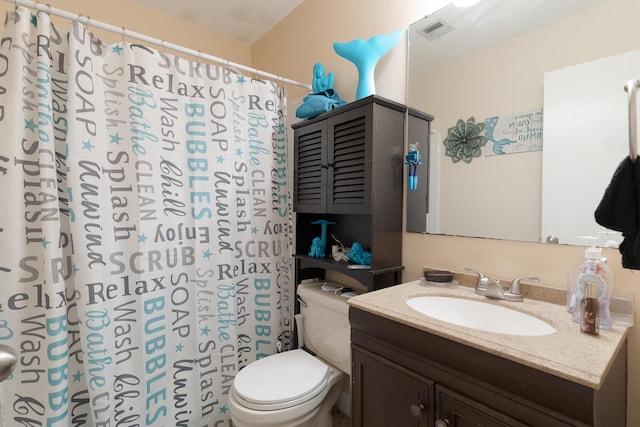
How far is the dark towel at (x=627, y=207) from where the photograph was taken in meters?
0.65

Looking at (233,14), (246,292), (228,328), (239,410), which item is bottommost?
(239,410)

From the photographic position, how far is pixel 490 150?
1.18 meters

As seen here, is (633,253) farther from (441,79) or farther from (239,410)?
(239,410)

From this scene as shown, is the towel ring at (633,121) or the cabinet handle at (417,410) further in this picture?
the cabinet handle at (417,410)

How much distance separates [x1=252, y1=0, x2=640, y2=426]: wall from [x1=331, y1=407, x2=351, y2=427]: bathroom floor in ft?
2.99

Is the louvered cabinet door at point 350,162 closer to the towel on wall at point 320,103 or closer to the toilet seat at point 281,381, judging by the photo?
the towel on wall at point 320,103

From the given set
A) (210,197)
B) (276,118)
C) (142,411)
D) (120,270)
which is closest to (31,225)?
(120,270)

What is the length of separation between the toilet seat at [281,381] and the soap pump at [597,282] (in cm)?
98

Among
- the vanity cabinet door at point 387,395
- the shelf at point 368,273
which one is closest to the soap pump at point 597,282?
the vanity cabinet door at point 387,395

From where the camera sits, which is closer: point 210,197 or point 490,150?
point 490,150

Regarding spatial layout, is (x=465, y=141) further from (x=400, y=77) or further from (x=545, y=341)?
(x=545, y=341)

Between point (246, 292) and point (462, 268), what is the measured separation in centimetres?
117

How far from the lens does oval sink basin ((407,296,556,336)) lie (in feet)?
3.08

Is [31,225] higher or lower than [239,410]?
higher
